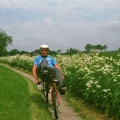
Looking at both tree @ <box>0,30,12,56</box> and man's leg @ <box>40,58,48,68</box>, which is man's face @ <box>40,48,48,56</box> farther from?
tree @ <box>0,30,12,56</box>

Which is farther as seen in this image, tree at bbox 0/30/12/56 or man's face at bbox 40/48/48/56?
tree at bbox 0/30/12/56

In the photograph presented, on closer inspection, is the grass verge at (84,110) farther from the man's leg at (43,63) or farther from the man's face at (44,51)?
the man's face at (44,51)

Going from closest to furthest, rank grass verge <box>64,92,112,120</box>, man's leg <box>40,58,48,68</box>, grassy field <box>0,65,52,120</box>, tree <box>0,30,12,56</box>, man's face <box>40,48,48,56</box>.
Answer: grassy field <box>0,65,52,120</box> → grass verge <box>64,92,112,120</box> → man's leg <box>40,58,48,68</box> → man's face <box>40,48,48,56</box> → tree <box>0,30,12,56</box>

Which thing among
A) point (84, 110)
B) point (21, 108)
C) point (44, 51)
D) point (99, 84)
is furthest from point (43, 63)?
point (84, 110)

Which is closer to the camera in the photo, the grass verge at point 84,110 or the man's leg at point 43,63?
the grass verge at point 84,110

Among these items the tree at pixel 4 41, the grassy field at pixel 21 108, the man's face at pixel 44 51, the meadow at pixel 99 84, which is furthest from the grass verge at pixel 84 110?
the tree at pixel 4 41

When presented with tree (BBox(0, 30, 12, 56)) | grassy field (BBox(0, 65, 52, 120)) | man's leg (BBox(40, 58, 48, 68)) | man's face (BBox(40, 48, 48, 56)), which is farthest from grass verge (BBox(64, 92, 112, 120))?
tree (BBox(0, 30, 12, 56))

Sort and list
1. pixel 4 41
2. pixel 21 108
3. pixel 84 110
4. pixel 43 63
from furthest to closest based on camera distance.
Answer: pixel 4 41, pixel 84 110, pixel 43 63, pixel 21 108

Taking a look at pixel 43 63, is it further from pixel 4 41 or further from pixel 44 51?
pixel 4 41

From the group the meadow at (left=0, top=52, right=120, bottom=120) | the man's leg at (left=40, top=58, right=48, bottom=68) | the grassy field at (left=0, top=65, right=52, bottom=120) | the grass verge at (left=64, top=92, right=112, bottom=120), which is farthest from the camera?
the man's leg at (left=40, top=58, right=48, bottom=68)

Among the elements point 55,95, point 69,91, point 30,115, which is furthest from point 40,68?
point 69,91

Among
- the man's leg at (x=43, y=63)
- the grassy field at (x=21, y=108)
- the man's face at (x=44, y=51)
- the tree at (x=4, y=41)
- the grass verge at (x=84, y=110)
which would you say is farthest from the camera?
the tree at (x=4, y=41)

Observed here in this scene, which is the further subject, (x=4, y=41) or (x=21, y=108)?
(x=4, y=41)

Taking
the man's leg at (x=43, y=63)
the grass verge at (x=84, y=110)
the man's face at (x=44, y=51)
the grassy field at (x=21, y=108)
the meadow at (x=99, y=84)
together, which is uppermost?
the man's face at (x=44, y=51)
